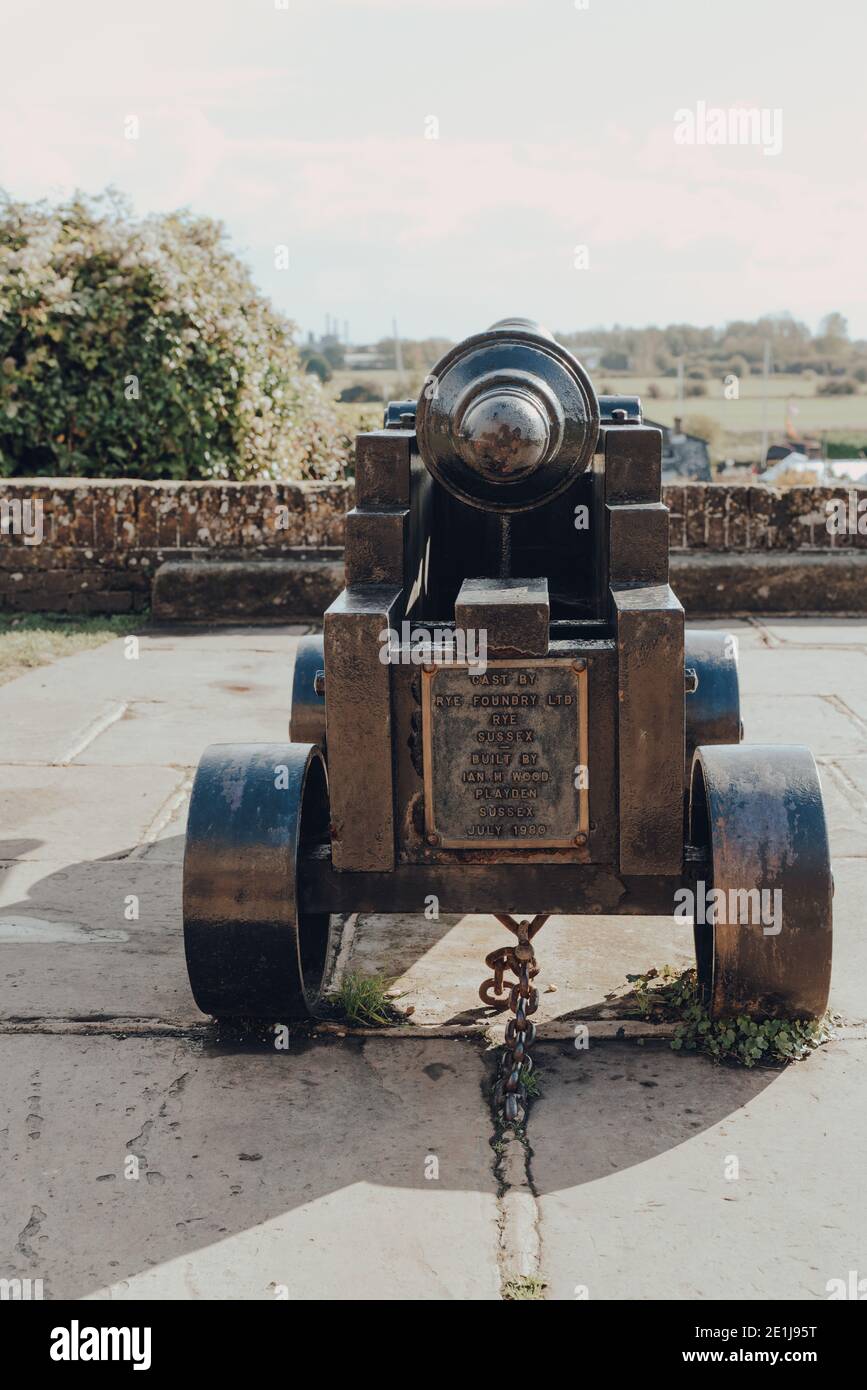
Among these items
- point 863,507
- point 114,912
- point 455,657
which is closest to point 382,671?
point 455,657

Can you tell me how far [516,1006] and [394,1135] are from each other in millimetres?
431

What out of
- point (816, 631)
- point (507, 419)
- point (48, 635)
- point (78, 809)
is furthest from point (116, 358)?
point (507, 419)

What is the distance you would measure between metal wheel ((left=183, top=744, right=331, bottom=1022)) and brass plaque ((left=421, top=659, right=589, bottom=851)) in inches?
13.8

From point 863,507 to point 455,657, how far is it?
6424 mm

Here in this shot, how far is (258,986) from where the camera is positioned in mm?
3416

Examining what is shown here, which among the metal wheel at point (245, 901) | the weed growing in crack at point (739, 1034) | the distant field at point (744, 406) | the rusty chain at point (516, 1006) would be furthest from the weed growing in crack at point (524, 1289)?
the distant field at point (744, 406)

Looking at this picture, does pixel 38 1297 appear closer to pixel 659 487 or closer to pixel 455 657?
pixel 455 657

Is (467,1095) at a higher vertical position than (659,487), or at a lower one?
lower

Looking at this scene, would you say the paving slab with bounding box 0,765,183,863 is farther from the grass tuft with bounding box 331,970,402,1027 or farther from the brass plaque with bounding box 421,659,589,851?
the brass plaque with bounding box 421,659,589,851

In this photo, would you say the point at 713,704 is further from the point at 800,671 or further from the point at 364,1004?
the point at 800,671

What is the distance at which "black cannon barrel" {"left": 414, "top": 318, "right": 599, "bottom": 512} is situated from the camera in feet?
11.4

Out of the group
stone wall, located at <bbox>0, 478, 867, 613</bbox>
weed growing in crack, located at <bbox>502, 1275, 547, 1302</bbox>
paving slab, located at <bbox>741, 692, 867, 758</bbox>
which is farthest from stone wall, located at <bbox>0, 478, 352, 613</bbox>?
weed growing in crack, located at <bbox>502, 1275, 547, 1302</bbox>

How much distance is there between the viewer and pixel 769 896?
10.7 ft

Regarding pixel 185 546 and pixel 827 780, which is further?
pixel 185 546
